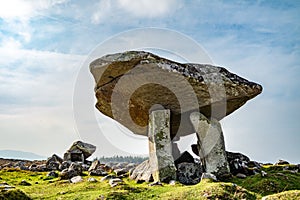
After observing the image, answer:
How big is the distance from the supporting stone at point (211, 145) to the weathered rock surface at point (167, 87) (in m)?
1.12

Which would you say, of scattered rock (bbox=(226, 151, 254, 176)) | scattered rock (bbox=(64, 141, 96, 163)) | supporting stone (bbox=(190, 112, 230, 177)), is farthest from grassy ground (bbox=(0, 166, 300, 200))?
scattered rock (bbox=(64, 141, 96, 163))

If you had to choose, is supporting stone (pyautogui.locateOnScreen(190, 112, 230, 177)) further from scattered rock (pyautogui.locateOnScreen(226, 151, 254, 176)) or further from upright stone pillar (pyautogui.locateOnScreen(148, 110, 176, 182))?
upright stone pillar (pyautogui.locateOnScreen(148, 110, 176, 182))

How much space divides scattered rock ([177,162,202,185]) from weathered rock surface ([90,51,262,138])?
412cm

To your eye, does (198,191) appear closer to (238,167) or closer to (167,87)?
(238,167)

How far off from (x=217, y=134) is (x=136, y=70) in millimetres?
6628

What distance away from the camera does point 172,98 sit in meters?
22.8

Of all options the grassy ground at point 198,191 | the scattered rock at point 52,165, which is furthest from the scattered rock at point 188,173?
Result: the scattered rock at point 52,165

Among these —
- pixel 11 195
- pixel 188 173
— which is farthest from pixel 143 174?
pixel 11 195

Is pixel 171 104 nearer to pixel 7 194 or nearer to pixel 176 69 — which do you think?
pixel 176 69

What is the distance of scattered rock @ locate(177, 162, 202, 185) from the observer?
20.7 metres

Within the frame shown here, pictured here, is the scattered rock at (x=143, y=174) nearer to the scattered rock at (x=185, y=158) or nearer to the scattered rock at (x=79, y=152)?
the scattered rock at (x=185, y=158)

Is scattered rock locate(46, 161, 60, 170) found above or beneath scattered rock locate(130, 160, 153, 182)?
above

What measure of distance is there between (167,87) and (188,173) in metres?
5.25

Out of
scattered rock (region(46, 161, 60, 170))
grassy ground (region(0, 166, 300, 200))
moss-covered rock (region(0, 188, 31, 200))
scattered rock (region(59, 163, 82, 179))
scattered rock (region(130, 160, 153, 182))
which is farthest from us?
scattered rock (region(46, 161, 60, 170))
